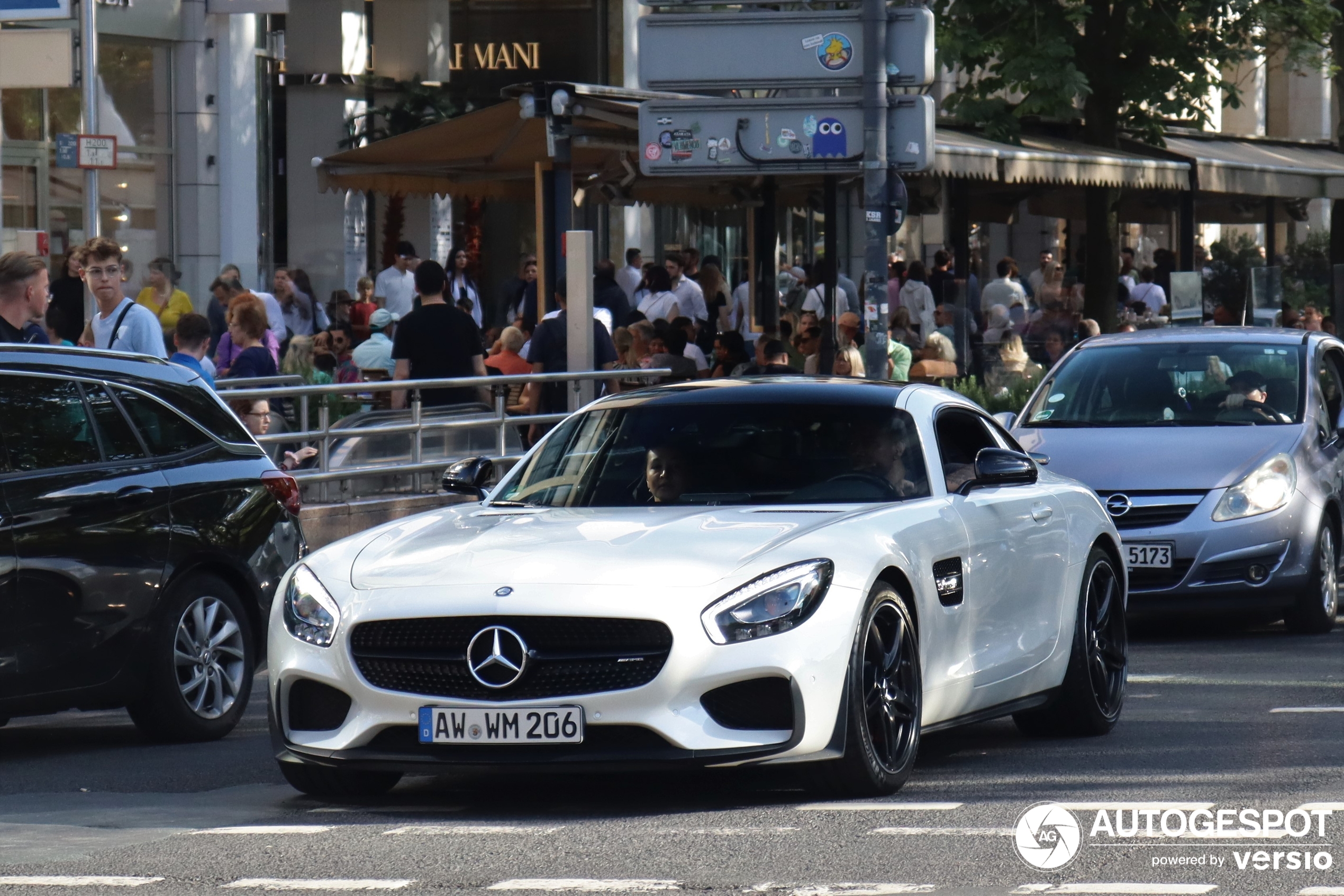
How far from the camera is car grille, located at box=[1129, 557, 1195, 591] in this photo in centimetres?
1212

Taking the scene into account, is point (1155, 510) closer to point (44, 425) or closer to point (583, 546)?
point (583, 546)

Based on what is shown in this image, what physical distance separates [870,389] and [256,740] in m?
2.85

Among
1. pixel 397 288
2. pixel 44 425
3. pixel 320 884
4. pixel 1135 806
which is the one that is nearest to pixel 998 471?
pixel 1135 806

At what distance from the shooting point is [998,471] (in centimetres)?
825

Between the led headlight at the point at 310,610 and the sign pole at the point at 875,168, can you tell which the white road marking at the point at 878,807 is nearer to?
the led headlight at the point at 310,610

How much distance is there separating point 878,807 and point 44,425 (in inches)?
143

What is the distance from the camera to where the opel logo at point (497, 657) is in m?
6.96

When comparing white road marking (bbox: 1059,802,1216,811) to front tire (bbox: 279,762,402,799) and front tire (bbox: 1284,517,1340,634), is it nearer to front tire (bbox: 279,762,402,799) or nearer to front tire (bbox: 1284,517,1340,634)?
front tire (bbox: 279,762,402,799)

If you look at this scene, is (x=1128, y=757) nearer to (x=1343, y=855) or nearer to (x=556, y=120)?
(x=1343, y=855)

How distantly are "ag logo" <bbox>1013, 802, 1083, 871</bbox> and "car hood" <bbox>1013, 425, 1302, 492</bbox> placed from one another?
524 cm

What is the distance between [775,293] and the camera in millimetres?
23078

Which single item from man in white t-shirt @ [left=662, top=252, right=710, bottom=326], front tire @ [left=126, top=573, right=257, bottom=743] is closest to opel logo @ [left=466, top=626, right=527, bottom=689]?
front tire @ [left=126, top=573, right=257, bottom=743]

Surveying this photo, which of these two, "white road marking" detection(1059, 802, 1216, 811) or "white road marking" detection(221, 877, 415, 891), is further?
"white road marking" detection(1059, 802, 1216, 811)

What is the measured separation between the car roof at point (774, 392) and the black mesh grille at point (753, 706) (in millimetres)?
1592
